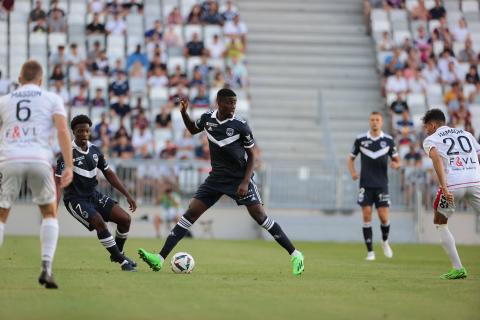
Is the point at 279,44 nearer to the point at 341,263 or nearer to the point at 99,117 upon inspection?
the point at 99,117

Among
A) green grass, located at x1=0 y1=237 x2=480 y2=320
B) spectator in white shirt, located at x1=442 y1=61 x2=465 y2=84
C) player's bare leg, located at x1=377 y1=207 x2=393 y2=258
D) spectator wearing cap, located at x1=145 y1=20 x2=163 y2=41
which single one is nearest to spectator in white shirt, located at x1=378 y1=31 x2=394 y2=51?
spectator in white shirt, located at x1=442 y1=61 x2=465 y2=84

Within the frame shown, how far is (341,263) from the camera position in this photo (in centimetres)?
1725

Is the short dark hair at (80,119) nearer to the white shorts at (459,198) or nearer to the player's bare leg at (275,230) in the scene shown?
the player's bare leg at (275,230)

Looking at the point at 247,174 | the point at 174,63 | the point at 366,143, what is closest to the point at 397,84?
the point at 174,63

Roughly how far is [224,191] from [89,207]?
1.86 metres

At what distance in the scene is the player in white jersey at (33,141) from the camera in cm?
1044

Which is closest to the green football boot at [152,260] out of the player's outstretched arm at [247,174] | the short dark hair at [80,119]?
the player's outstretched arm at [247,174]

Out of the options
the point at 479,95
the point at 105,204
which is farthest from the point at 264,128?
the point at 105,204

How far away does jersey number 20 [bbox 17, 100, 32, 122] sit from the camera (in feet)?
34.5

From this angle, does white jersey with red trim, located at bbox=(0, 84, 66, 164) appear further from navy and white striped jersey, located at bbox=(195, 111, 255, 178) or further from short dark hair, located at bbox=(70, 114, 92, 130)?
navy and white striped jersey, located at bbox=(195, 111, 255, 178)

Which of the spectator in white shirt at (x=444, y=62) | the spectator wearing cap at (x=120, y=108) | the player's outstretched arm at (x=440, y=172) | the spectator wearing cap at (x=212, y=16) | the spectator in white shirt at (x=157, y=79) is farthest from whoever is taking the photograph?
the spectator wearing cap at (x=212, y=16)

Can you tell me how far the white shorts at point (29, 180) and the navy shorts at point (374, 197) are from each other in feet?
31.9

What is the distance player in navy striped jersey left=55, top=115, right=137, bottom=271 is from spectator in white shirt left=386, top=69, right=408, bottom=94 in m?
18.5

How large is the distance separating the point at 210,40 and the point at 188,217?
62.1 ft
